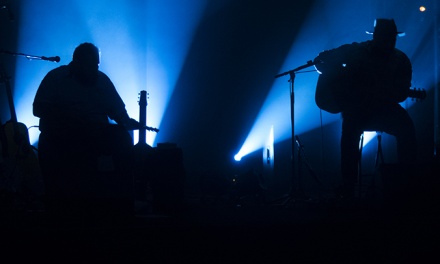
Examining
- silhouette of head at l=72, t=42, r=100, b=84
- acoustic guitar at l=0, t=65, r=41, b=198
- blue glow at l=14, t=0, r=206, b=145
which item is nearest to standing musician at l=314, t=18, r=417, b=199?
silhouette of head at l=72, t=42, r=100, b=84

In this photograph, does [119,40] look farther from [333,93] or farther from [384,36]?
[384,36]

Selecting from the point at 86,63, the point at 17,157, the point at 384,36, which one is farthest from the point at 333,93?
the point at 17,157

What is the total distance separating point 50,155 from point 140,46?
3549 mm

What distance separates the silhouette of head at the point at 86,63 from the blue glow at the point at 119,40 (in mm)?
2500

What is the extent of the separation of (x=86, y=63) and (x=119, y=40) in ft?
9.41

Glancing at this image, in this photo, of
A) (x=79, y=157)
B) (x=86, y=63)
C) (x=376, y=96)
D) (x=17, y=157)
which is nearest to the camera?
(x=79, y=157)

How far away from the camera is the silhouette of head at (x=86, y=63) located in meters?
3.65

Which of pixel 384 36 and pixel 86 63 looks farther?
pixel 384 36

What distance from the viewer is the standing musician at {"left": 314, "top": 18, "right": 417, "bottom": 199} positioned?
3748 mm

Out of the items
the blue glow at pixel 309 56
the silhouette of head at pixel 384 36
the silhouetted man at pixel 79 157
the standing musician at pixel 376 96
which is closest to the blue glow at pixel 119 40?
the blue glow at pixel 309 56

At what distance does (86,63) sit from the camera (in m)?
3.68

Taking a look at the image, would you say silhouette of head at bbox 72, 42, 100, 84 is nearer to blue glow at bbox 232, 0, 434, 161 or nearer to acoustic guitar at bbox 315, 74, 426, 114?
acoustic guitar at bbox 315, 74, 426, 114

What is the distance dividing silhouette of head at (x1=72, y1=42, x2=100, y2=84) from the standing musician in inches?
73.1

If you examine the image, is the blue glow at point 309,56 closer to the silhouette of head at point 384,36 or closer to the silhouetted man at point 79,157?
the silhouette of head at point 384,36
